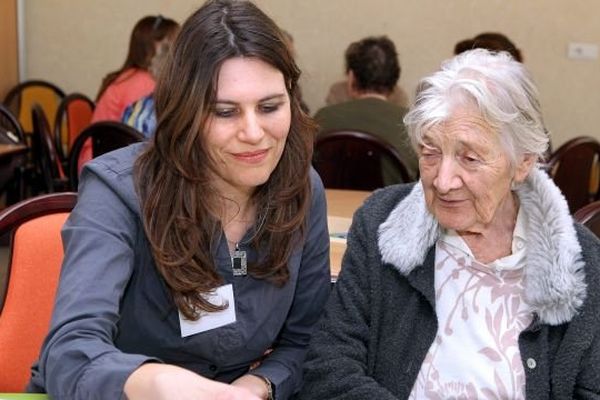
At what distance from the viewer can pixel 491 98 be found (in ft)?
5.23

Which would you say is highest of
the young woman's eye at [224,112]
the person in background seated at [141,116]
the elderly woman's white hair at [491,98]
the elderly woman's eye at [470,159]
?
the elderly woman's white hair at [491,98]

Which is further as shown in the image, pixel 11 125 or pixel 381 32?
pixel 381 32

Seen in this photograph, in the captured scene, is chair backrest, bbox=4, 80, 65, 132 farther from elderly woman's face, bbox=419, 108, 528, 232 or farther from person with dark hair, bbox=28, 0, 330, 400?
elderly woman's face, bbox=419, 108, 528, 232

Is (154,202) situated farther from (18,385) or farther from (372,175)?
(372,175)

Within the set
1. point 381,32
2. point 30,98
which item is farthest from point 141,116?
point 30,98

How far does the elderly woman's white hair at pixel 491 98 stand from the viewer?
1600 mm

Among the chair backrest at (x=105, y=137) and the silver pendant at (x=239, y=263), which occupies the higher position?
the silver pendant at (x=239, y=263)

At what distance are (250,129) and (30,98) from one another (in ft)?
18.8

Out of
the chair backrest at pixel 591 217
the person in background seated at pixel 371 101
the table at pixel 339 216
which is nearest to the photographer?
the chair backrest at pixel 591 217

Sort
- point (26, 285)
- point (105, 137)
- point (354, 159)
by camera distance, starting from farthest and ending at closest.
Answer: point (105, 137), point (354, 159), point (26, 285)

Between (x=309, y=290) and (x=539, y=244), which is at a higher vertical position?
(x=539, y=244)

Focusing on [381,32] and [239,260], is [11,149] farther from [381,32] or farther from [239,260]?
[381,32]

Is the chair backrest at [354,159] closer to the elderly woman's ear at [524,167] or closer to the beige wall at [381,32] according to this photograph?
the elderly woman's ear at [524,167]

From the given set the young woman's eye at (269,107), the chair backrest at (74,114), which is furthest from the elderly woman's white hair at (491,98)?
the chair backrest at (74,114)
